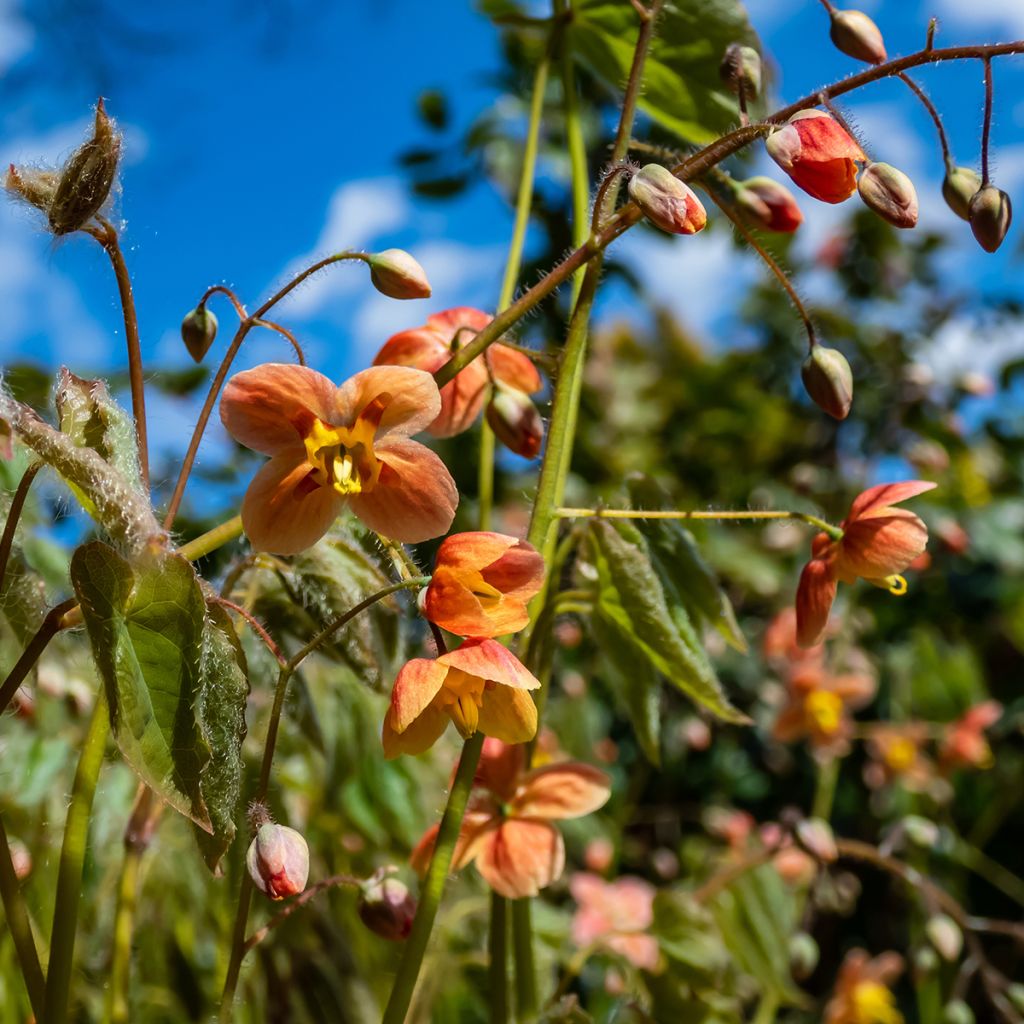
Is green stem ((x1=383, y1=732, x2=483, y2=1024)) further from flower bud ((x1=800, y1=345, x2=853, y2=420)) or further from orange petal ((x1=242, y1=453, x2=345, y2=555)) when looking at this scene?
flower bud ((x1=800, y1=345, x2=853, y2=420))

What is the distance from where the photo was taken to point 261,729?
89cm

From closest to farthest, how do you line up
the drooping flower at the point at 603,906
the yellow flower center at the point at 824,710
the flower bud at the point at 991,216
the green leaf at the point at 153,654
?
1. the green leaf at the point at 153,654
2. the flower bud at the point at 991,216
3. the drooping flower at the point at 603,906
4. the yellow flower center at the point at 824,710

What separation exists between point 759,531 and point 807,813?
63 cm

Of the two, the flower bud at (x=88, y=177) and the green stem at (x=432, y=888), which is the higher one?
the flower bud at (x=88, y=177)

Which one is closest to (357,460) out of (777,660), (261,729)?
(261,729)

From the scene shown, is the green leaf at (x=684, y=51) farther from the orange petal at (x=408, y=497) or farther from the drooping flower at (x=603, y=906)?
the drooping flower at (x=603, y=906)

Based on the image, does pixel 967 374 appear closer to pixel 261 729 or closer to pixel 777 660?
pixel 777 660

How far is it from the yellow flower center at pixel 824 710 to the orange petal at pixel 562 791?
53.0 inches

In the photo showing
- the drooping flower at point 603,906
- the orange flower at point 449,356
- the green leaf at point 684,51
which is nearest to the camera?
the orange flower at point 449,356

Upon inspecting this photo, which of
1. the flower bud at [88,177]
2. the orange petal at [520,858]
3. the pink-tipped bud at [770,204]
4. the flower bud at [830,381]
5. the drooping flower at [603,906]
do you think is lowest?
the drooping flower at [603,906]

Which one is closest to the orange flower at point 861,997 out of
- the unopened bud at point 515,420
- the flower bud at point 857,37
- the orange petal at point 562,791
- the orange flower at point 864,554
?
the orange petal at point 562,791

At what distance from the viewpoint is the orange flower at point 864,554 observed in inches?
27.6

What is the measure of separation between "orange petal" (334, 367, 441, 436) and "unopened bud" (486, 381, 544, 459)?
0.35 ft

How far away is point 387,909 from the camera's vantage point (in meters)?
0.68
